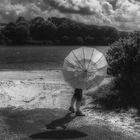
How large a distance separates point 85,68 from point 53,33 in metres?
133

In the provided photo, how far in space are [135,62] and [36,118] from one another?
5130 mm

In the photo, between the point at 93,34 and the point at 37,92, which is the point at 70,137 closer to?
the point at 37,92

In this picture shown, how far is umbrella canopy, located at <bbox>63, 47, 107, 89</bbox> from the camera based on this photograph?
12372 mm

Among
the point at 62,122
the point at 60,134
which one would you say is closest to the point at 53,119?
the point at 62,122

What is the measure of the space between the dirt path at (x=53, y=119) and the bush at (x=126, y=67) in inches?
61.5

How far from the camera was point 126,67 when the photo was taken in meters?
14.5

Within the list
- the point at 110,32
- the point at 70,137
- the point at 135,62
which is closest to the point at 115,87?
the point at 135,62

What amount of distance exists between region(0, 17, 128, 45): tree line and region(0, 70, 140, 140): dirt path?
388 ft

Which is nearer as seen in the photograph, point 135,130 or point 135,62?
point 135,130

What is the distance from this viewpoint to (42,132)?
437 inches

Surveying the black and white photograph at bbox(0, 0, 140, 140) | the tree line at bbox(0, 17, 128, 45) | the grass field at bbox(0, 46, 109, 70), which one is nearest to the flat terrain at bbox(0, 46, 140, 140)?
the black and white photograph at bbox(0, 0, 140, 140)

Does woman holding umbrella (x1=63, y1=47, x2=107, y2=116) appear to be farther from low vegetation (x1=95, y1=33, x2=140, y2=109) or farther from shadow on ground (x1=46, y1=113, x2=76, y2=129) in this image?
low vegetation (x1=95, y1=33, x2=140, y2=109)

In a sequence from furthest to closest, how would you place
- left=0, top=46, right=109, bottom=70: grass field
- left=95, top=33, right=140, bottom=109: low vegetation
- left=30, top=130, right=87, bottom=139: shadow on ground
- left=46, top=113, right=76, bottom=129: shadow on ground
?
left=0, top=46, right=109, bottom=70: grass field → left=95, top=33, right=140, bottom=109: low vegetation → left=46, top=113, right=76, bottom=129: shadow on ground → left=30, top=130, right=87, bottom=139: shadow on ground

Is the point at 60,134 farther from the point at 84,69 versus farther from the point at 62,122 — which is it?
the point at 84,69
